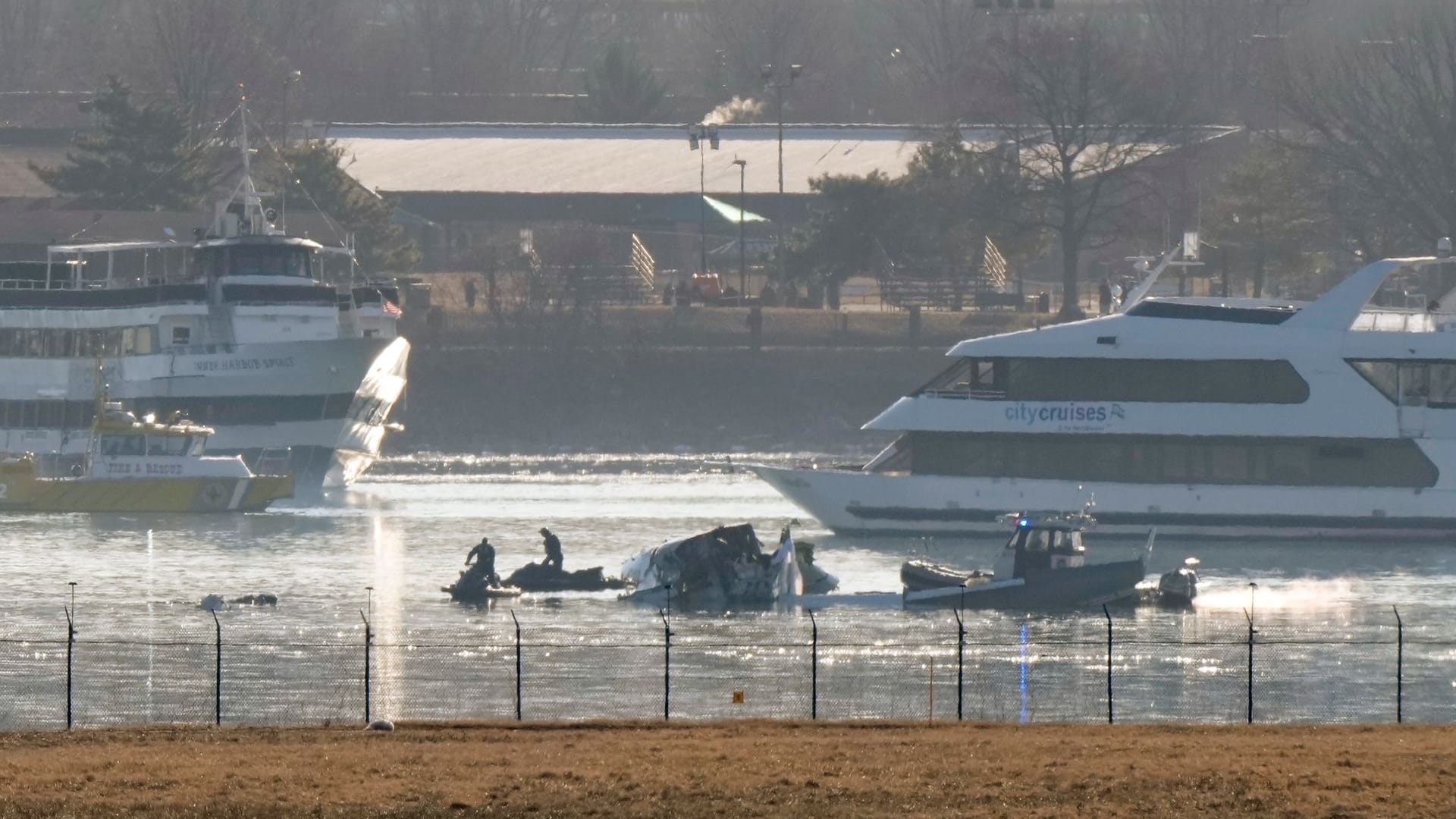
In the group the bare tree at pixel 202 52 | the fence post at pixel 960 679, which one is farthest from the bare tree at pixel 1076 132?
the fence post at pixel 960 679

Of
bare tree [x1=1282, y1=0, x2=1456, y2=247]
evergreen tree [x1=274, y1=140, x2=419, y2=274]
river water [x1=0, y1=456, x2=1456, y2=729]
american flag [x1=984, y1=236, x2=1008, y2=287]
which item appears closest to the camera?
river water [x1=0, y1=456, x2=1456, y2=729]

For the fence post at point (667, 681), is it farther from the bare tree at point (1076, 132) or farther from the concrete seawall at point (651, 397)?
the bare tree at point (1076, 132)

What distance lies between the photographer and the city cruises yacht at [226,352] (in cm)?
7938

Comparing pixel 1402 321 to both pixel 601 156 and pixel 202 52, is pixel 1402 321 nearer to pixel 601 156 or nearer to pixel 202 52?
pixel 601 156

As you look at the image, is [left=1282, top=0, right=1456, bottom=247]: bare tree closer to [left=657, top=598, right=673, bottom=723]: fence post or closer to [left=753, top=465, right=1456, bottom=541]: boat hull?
[left=753, top=465, right=1456, bottom=541]: boat hull

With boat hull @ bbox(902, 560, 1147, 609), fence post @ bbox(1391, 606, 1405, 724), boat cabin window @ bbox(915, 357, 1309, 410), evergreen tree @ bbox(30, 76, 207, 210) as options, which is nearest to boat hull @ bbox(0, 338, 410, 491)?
boat cabin window @ bbox(915, 357, 1309, 410)

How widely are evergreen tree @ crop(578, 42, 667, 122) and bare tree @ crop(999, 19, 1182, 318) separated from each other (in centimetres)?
4076

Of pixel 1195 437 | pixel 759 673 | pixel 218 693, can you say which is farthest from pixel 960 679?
pixel 1195 437

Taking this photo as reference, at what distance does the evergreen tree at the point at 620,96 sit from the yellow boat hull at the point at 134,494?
257 feet

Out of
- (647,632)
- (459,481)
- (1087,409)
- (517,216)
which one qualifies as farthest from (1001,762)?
(517,216)

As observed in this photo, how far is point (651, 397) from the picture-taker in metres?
90.9

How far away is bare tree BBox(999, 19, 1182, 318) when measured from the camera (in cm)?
10069

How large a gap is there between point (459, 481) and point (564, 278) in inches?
954

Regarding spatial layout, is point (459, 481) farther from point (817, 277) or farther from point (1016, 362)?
point (817, 277)
